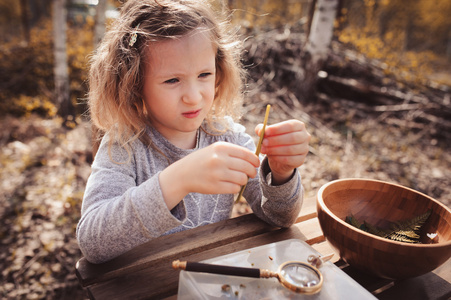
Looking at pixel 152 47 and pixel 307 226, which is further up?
pixel 152 47

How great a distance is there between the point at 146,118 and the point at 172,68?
1.03ft

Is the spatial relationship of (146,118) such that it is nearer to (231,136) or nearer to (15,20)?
(231,136)

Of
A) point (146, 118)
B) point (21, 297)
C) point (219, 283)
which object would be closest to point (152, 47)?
point (146, 118)

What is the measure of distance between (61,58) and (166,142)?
363 cm

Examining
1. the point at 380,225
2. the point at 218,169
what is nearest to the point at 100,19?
the point at 218,169

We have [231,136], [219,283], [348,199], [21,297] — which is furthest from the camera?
[21,297]

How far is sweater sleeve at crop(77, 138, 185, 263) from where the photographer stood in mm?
833

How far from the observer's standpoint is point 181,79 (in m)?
1.10

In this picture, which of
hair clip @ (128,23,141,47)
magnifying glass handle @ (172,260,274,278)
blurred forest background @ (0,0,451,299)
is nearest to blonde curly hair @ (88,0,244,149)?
hair clip @ (128,23,141,47)

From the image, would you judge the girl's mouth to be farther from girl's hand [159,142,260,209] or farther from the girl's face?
girl's hand [159,142,260,209]

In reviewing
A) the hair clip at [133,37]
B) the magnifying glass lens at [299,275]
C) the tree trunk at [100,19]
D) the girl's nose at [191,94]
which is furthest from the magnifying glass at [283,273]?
the tree trunk at [100,19]

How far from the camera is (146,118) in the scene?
4.31ft

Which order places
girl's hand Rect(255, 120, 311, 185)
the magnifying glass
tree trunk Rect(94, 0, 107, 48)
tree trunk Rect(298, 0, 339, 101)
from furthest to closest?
tree trunk Rect(298, 0, 339, 101), tree trunk Rect(94, 0, 107, 48), girl's hand Rect(255, 120, 311, 185), the magnifying glass

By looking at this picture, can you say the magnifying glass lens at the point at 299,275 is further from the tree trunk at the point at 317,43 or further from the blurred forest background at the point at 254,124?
the tree trunk at the point at 317,43
